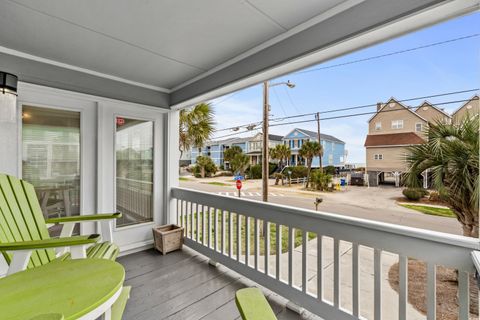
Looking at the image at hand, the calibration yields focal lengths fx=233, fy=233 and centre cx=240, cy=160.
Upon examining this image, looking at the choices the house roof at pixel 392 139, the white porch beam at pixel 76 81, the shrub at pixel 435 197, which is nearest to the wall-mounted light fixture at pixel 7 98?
the white porch beam at pixel 76 81

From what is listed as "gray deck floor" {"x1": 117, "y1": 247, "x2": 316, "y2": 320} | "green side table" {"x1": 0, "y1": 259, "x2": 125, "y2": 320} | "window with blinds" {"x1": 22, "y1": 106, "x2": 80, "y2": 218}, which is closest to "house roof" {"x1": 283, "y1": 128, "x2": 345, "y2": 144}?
"gray deck floor" {"x1": 117, "y1": 247, "x2": 316, "y2": 320}

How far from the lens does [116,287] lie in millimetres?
1050

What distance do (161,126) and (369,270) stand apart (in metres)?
3.38

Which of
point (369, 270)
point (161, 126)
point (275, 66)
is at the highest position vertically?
point (275, 66)

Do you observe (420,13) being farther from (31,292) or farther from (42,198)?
(42,198)

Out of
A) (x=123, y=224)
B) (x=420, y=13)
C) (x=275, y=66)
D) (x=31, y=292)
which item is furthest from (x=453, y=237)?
(x=123, y=224)

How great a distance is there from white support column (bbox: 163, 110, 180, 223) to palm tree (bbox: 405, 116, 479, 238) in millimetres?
2920

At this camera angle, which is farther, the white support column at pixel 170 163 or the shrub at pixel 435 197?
the white support column at pixel 170 163

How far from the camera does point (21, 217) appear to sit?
5.79 ft

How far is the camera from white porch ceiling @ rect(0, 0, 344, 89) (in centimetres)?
165

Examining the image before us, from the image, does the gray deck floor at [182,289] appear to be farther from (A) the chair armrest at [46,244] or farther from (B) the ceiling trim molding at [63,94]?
(B) the ceiling trim molding at [63,94]

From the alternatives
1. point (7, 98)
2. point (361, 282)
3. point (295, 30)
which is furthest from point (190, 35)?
point (361, 282)

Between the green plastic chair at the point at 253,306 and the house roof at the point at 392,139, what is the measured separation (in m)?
1.50

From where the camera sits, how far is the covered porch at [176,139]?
5.16 feet
